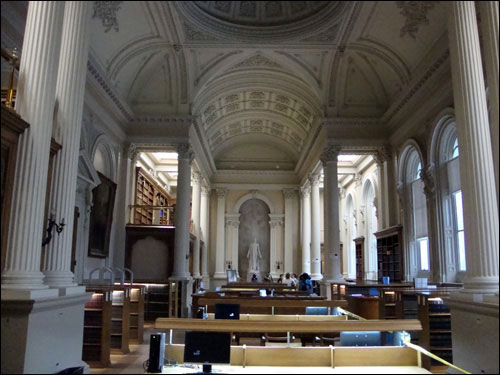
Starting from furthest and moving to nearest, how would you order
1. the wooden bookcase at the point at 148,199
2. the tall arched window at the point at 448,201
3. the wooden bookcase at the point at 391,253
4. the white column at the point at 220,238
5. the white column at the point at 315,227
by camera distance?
the white column at the point at 220,238 < the white column at the point at 315,227 < the wooden bookcase at the point at 148,199 < the wooden bookcase at the point at 391,253 < the tall arched window at the point at 448,201

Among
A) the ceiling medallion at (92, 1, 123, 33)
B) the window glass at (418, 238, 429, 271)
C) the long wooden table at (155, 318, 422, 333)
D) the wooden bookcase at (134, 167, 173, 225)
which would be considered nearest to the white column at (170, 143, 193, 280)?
the wooden bookcase at (134, 167, 173, 225)

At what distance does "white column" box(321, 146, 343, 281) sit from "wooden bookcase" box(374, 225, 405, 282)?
6.20 feet

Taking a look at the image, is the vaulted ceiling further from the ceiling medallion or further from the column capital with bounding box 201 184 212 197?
the column capital with bounding box 201 184 212 197

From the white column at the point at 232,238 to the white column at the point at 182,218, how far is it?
10693 millimetres

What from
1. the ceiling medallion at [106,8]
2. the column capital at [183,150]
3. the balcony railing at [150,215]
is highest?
the column capital at [183,150]

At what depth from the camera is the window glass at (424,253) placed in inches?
527

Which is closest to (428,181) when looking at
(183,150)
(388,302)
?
(388,302)

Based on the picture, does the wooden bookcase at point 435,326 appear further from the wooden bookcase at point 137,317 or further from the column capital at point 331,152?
the column capital at point 331,152

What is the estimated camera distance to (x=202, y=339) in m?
4.22

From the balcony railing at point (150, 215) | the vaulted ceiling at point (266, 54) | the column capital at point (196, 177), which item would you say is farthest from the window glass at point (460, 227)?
the column capital at point (196, 177)

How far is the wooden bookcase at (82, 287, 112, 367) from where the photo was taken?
6.79 metres

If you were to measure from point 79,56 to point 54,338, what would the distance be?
3.06m

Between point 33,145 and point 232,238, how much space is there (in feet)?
72.0

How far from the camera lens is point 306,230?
918 inches
